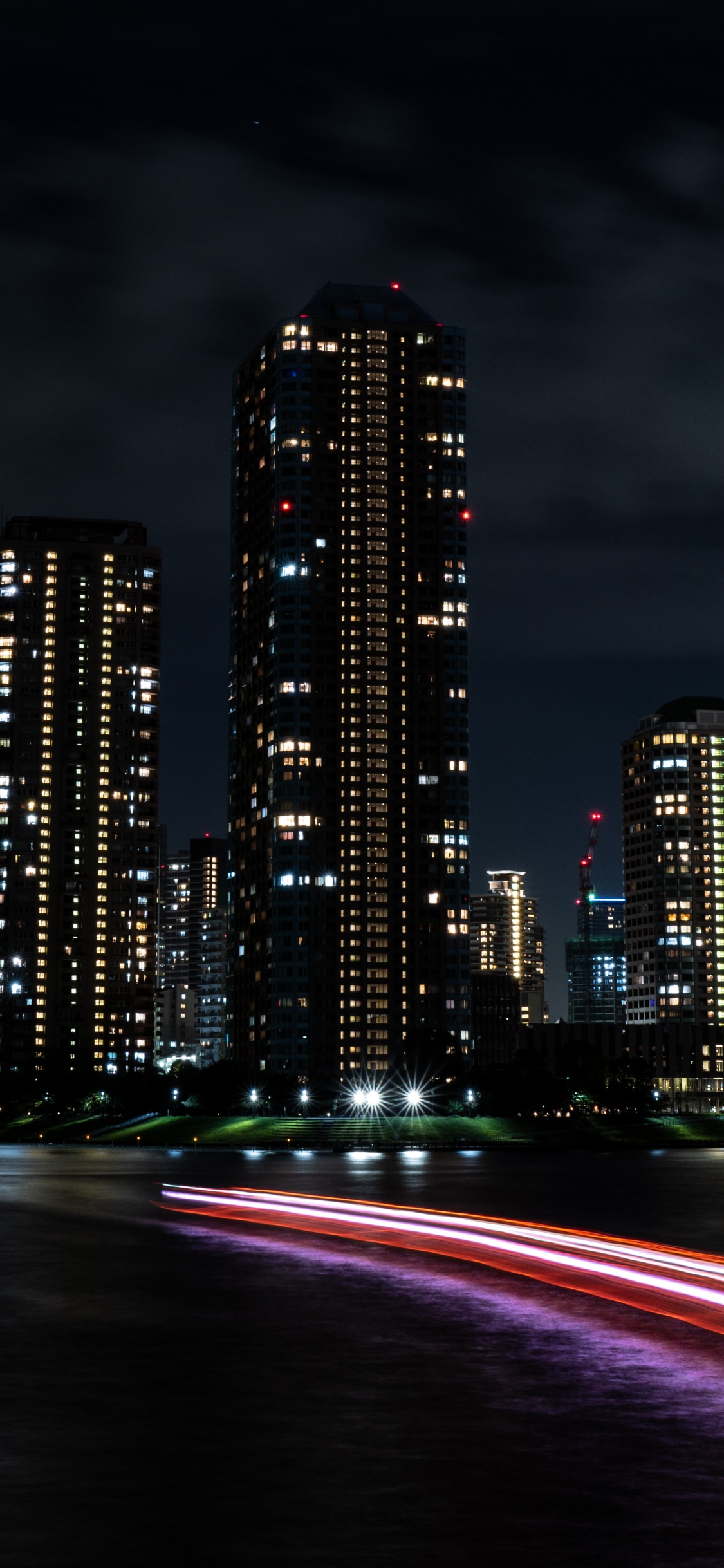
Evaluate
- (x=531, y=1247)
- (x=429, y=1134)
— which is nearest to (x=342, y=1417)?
(x=531, y=1247)

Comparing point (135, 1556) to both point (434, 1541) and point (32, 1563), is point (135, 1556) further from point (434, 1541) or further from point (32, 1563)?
point (434, 1541)

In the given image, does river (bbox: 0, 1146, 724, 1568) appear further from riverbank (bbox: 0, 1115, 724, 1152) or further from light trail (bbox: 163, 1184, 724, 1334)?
riverbank (bbox: 0, 1115, 724, 1152)

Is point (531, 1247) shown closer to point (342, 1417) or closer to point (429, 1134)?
point (342, 1417)

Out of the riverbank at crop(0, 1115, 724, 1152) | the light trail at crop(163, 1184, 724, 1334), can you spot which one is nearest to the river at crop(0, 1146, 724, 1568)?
the light trail at crop(163, 1184, 724, 1334)

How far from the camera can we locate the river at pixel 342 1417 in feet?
47.0

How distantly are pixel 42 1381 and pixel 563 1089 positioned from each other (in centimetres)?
17365

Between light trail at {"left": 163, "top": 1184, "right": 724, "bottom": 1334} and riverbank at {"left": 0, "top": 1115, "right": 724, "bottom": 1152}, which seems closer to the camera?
light trail at {"left": 163, "top": 1184, "right": 724, "bottom": 1334}

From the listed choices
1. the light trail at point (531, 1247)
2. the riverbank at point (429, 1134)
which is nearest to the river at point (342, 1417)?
the light trail at point (531, 1247)

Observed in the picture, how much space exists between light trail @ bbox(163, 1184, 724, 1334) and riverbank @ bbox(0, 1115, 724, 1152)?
83.6 m

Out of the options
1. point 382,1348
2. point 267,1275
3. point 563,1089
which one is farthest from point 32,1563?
point 563,1089

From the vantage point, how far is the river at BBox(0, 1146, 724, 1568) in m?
14.3

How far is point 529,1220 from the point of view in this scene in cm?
4659

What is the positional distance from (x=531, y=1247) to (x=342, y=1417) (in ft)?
61.1

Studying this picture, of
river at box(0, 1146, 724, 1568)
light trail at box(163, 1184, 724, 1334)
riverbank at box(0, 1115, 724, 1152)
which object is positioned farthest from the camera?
riverbank at box(0, 1115, 724, 1152)
